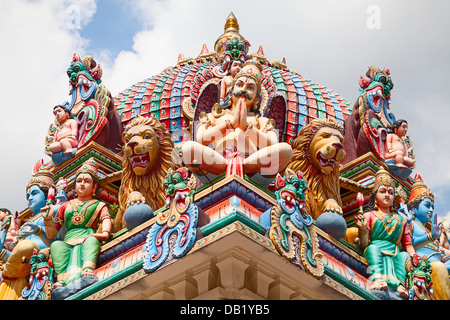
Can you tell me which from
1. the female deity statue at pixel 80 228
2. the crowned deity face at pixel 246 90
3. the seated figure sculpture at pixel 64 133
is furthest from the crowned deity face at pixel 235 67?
the seated figure sculpture at pixel 64 133

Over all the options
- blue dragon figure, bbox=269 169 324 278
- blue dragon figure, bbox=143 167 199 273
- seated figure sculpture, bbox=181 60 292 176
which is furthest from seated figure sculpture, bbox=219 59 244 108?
blue dragon figure, bbox=269 169 324 278

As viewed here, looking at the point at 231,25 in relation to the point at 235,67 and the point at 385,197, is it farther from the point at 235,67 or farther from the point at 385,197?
the point at 385,197

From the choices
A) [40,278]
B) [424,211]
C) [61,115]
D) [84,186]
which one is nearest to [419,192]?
[424,211]

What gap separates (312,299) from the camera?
640 inches

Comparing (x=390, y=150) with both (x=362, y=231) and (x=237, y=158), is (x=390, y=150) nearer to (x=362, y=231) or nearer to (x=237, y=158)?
(x=362, y=231)

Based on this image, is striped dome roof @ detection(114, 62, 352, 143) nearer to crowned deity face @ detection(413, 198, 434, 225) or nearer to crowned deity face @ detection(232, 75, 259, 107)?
crowned deity face @ detection(413, 198, 434, 225)

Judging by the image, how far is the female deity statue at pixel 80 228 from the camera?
17781 mm

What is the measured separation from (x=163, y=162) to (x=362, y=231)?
169 inches

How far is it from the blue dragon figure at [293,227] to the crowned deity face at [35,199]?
23.4ft

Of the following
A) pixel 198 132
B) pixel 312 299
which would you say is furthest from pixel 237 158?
pixel 312 299

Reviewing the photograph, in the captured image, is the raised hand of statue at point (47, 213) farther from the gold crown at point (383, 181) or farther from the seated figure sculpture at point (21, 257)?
the gold crown at point (383, 181)

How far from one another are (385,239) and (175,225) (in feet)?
16.1

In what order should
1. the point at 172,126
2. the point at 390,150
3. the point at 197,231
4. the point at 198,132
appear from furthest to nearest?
the point at 172,126 → the point at 390,150 → the point at 198,132 → the point at 197,231

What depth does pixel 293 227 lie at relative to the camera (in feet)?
53.3
